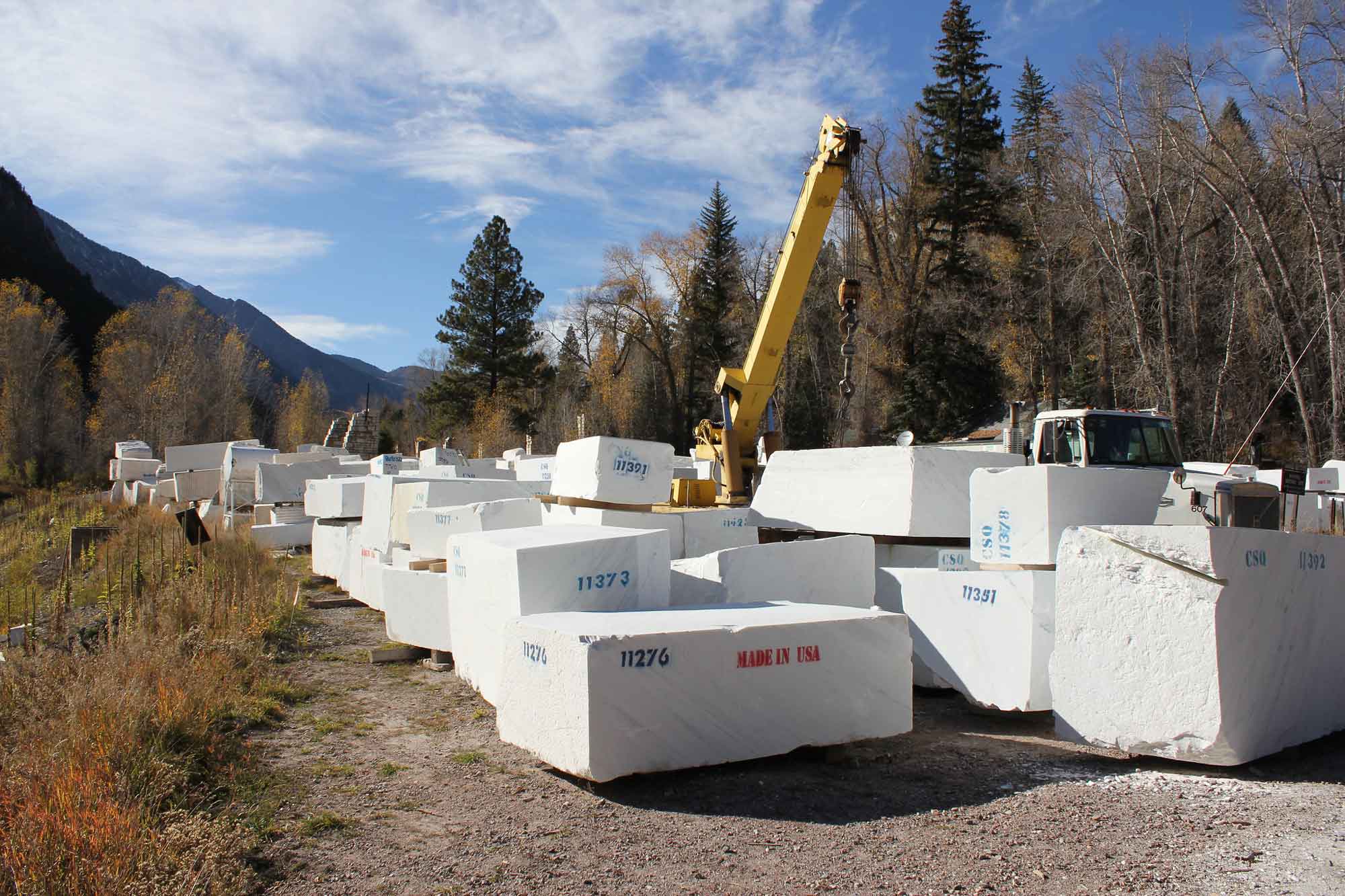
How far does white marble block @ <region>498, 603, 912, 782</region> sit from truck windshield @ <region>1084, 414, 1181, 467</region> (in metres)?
7.95

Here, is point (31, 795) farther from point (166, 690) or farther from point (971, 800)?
point (971, 800)

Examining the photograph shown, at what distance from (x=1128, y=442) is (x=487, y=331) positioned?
3577 centimetres

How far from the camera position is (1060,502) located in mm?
5438

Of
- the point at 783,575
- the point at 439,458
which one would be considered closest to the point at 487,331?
the point at 439,458

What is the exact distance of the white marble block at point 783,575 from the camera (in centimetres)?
586

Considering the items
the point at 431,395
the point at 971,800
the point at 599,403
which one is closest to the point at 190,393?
the point at 431,395

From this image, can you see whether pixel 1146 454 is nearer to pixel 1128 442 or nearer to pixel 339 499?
pixel 1128 442

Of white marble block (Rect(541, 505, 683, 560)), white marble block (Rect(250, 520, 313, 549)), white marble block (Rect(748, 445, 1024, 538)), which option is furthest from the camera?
white marble block (Rect(250, 520, 313, 549))

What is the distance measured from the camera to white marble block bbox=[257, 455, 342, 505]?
15.2 meters

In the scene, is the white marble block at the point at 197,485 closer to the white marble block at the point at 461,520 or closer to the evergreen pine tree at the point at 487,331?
the white marble block at the point at 461,520

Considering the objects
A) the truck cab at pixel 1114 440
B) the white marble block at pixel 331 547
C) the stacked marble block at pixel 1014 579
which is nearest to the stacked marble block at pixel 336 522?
the white marble block at pixel 331 547

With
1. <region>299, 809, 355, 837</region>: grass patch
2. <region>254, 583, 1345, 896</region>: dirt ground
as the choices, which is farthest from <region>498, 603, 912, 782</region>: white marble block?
<region>299, 809, 355, 837</region>: grass patch

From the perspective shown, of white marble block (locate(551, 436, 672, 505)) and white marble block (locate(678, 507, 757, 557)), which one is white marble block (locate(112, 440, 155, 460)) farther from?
white marble block (locate(678, 507, 757, 557))

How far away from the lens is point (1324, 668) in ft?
15.8
